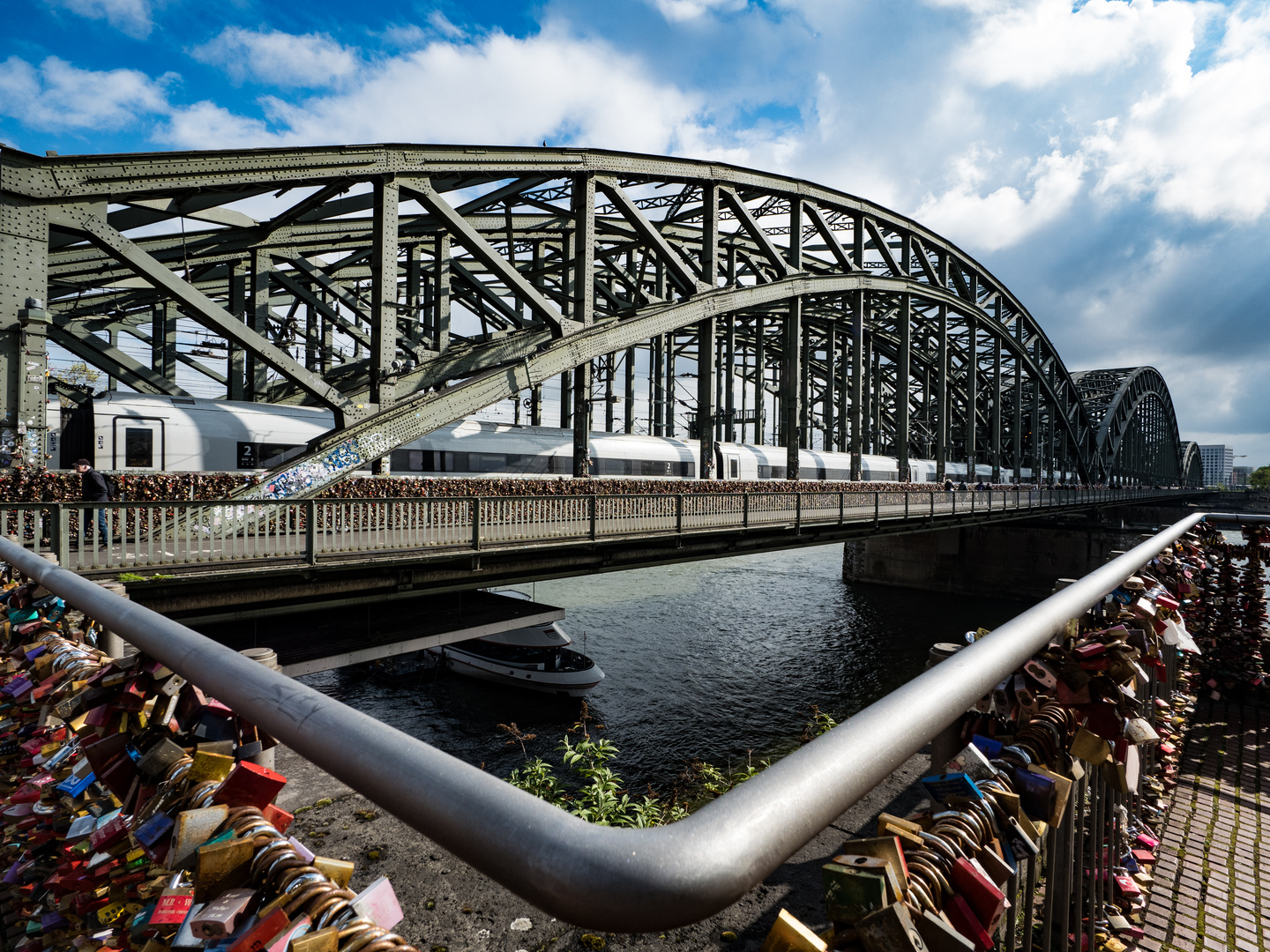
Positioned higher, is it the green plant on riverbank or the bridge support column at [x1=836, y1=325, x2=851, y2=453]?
the bridge support column at [x1=836, y1=325, x2=851, y2=453]

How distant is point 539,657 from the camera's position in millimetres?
22000

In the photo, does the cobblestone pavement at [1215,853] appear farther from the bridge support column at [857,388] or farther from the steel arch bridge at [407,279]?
the bridge support column at [857,388]

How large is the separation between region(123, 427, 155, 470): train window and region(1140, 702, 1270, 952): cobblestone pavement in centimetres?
2107

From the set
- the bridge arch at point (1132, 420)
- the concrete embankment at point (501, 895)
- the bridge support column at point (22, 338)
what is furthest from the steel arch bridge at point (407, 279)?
the bridge arch at point (1132, 420)

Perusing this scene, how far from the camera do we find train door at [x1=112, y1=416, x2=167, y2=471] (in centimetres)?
1694

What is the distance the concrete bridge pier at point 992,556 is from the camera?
4281cm

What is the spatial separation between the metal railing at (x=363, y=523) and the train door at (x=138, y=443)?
93.8 inches

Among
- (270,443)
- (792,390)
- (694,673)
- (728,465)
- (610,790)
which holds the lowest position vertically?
(694,673)

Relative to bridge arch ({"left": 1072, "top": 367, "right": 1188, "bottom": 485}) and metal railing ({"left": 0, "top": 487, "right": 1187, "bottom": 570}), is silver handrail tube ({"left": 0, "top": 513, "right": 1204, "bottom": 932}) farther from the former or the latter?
bridge arch ({"left": 1072, "top": 367, "right": 1188, "bottom": 485})

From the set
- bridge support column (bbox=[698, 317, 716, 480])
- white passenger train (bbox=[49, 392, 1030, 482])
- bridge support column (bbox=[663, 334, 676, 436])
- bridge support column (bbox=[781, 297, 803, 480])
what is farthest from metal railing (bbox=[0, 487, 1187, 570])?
bridge support column (bbox=[663, 334, 676, 436])

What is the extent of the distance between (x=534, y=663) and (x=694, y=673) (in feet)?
21.7

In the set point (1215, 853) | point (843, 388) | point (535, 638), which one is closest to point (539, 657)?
point (535, 638)

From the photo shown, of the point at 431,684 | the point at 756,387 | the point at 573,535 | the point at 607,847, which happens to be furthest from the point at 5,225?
the point at 756,387

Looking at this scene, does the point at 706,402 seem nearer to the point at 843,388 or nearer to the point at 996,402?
the point at 843,388
